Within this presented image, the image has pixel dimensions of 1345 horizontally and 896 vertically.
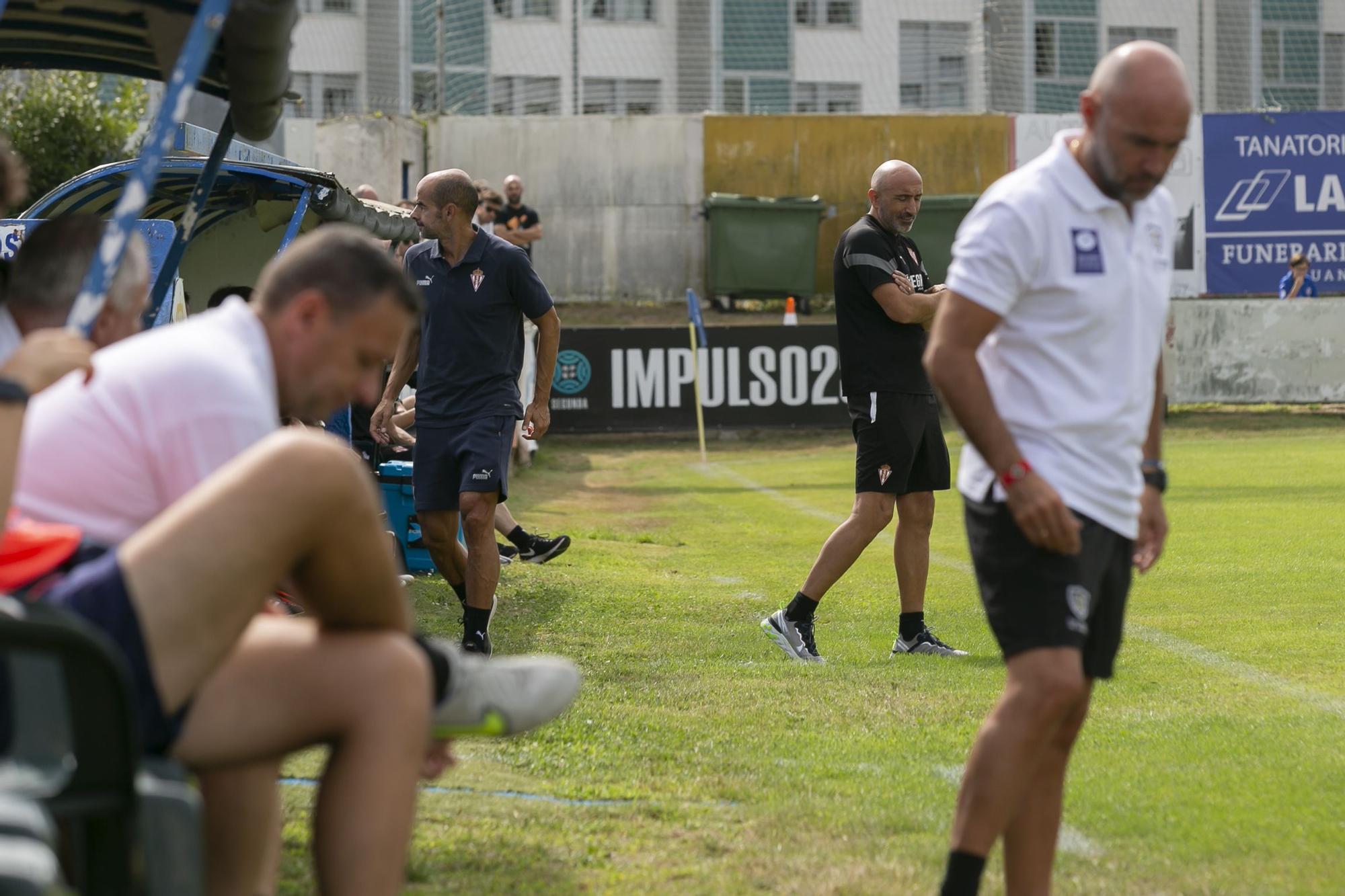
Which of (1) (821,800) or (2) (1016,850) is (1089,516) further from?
(1) (821,800)

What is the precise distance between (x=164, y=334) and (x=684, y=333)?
20124mm

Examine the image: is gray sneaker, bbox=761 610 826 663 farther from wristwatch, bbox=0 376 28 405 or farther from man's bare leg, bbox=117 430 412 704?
wristwatch, bbox=0 376 28 405

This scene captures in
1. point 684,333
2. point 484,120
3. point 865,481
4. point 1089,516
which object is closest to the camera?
point 1089,516

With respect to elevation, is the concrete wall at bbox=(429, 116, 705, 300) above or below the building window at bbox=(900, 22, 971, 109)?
below

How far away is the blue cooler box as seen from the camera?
1035 cm

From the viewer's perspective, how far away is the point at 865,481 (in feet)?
25.3

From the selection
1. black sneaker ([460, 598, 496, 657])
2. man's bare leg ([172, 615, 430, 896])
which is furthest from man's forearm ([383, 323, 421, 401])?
man's bare leg ([172, 615, 430, 896])

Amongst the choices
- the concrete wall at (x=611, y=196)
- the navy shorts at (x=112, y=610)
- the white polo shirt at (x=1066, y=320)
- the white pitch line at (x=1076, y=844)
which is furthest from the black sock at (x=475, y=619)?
the concrete wall at (x=611, y=196)

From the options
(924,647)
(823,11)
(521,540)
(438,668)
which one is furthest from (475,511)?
(823,11)

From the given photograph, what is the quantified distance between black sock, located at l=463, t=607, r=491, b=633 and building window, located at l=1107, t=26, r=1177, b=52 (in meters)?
33.7

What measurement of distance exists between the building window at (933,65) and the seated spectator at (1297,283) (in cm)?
1074

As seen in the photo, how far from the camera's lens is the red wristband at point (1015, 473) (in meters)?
3.58

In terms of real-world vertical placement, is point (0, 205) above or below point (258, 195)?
below

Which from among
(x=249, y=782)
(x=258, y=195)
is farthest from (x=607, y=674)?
(x=258, y=195)
